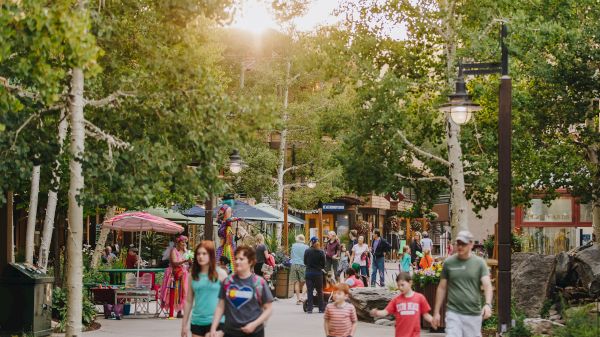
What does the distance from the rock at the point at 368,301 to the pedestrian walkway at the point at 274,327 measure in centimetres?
50

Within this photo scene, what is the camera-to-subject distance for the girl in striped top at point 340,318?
40.2 feet

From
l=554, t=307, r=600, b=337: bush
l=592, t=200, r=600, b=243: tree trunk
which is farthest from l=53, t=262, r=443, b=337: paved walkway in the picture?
l=592, t=200, r=600, b=243: tree trunk

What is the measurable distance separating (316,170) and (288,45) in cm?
732

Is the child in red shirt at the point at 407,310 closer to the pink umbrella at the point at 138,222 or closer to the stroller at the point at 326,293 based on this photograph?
the stroller at the point at 326,293

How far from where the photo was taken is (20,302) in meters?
17.4

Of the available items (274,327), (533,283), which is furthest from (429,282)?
(274,327)

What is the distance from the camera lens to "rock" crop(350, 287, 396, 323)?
22.6m

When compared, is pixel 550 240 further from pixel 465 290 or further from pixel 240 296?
pixel 240 296

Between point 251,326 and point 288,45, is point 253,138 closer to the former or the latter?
point 251,326

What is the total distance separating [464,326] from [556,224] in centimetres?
1981

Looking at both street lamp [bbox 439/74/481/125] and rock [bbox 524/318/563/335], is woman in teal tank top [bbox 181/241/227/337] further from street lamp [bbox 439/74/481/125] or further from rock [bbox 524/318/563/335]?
rock [bbox 524/318/563/335]

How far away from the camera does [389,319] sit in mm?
22250

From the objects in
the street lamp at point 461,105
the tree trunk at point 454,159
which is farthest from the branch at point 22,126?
the tree trunk at point 454,159

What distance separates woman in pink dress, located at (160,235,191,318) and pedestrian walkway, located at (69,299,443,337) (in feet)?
1.71
